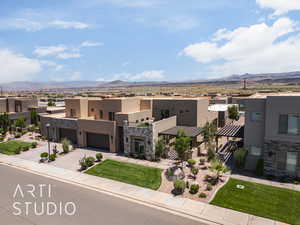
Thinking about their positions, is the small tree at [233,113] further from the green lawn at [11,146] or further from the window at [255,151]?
the green lawn at [11,146]

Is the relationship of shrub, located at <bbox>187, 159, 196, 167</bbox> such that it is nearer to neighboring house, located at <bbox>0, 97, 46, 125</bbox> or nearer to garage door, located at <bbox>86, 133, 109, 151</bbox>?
garage door, located at <bbox>86, 133, 109, 151</bbox>

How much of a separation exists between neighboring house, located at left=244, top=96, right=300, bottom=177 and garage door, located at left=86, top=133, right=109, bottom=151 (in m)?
18.6

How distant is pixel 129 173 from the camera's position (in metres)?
20.1

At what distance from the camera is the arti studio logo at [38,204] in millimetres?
14109

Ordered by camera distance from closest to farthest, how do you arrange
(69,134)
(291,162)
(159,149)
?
(291,162)
(159,149)
(69,134)

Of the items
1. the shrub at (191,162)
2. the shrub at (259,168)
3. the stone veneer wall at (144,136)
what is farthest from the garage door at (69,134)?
the shrub at (259,168)

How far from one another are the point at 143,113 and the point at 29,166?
1516 centimetres

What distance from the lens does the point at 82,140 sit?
29141mm

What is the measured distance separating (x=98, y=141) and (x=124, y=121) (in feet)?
21.2

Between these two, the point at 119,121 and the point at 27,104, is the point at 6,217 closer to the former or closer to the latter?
the point at 119,121

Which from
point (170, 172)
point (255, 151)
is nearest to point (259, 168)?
point (255, 151)

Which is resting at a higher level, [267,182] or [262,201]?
[267,182]

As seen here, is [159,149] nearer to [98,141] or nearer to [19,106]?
[98,141]

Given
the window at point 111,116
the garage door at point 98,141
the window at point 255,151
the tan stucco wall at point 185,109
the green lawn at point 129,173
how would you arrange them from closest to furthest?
1. the green lawn at point 129,173
2. the window at point 255,151
3. the garage door at point 98,141
4. the window at point 111,116
5. the tan stucco wall at point 185,109
